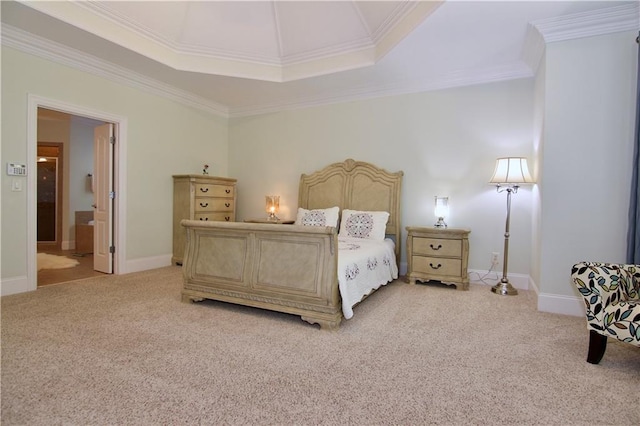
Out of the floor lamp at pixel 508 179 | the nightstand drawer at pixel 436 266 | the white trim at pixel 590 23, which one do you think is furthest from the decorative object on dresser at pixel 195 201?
the white trim at pixel 590 23

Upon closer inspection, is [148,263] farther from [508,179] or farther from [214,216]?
[508,179]

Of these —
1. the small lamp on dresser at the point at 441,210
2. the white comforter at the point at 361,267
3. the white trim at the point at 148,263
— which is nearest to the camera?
the white comforter at the point at 361,267

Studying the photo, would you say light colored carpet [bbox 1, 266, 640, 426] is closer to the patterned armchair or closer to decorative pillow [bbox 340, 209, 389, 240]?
the patterned armchair

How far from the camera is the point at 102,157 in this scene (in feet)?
15.4

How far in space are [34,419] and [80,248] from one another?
585cm

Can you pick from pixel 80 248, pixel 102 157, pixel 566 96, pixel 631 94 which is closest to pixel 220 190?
pixel 102 157

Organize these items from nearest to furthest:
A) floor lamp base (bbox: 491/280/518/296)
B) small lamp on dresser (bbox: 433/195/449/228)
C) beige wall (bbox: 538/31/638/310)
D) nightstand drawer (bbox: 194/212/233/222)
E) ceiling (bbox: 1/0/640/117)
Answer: beige wall (bbox: 538/31/638/310) < ceiling (bbox: 1/0/640/117) < floor lamp base (bbox: 491/280/518/296) < small lamp on dresser (bbox: 433/195/449/228) < nightstand drawer (bbox: 194/212/233/222)

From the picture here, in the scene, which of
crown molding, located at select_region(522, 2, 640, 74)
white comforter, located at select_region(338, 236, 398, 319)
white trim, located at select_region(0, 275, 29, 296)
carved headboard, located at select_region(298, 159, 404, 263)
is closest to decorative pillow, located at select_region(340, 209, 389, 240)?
white comforter, located at select_region(338, 236, 398, 319)

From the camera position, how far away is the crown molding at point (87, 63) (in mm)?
3471

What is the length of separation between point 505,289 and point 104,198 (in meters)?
5.24

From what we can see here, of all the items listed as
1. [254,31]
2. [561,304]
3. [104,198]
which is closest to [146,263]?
[104,198]

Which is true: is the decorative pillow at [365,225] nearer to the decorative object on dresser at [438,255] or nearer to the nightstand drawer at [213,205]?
the decorative object on dresser at [438,255]

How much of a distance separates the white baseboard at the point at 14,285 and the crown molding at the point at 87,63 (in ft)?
7.86

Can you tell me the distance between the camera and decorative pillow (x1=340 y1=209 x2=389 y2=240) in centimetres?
441
